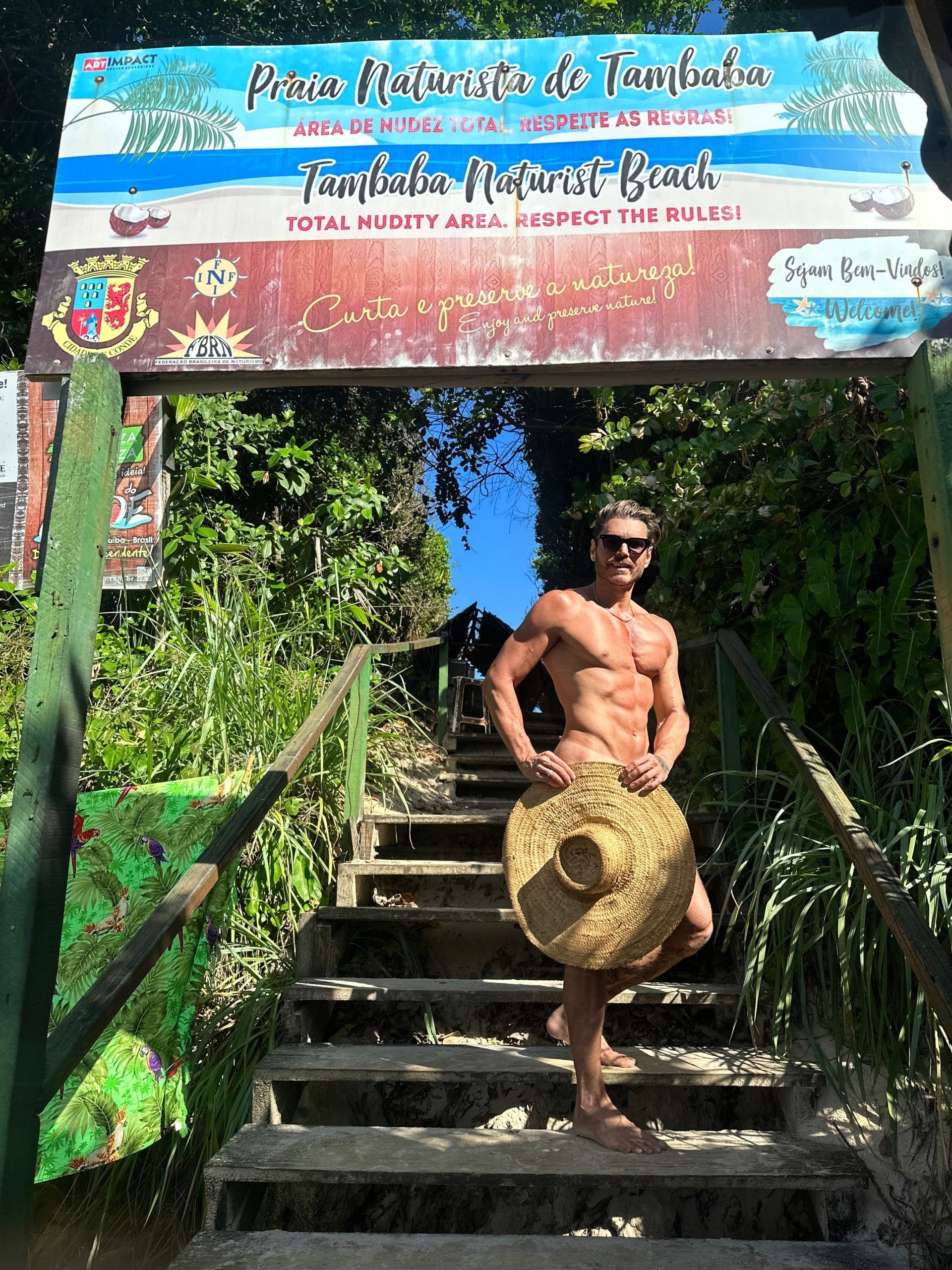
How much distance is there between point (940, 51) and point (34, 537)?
4683 mm

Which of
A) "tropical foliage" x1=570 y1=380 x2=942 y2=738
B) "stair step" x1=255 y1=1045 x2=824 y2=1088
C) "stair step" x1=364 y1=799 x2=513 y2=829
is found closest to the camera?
"stair step" x1=255 y1=1045 x2=824 y2=1088

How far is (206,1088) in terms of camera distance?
9.37 feet

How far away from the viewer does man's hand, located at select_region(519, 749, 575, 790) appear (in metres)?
2.53

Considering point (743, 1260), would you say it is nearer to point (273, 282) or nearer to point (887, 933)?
point (887, 933)

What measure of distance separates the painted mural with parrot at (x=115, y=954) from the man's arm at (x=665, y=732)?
4.43ft

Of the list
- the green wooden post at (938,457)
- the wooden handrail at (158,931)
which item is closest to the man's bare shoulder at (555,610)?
the wooden handrail at (158,931)

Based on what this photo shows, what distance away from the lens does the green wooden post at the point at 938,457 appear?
2.01 m

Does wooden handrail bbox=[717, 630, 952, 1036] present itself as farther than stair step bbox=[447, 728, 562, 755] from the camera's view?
No

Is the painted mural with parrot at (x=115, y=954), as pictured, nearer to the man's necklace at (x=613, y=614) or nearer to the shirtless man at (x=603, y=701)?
the shirtless man at (x=603, y=701)

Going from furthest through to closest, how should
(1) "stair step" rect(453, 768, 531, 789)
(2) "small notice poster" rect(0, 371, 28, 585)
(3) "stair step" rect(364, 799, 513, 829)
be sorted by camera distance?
(1) "stair step" rect(453, 768, 531, 789), (2) "small notice poster" rect(0, 371, 28, 585), (3) "stair step" rect(364, 799, 513, 829)

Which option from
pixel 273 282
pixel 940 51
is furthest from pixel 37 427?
pixel 940 51

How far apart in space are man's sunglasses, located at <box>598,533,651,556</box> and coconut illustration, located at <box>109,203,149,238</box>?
4.95 feet

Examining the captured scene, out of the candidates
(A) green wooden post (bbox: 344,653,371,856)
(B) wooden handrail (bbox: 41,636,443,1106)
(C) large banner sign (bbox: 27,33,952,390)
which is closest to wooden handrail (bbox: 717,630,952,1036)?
(C) large banner sign (bbox: 27,33,952,390)

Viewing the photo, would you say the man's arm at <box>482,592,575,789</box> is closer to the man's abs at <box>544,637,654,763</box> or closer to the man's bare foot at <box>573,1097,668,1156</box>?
the man's abs at <box>544,637,654,763</box>
